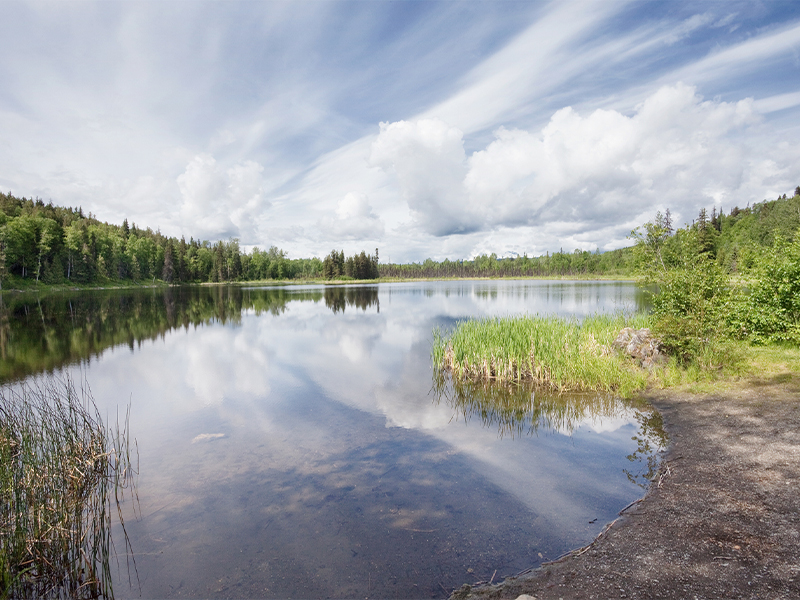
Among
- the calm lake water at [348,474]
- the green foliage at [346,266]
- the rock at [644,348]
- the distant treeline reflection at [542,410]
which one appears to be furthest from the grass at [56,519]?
the green foliage at [346,266]

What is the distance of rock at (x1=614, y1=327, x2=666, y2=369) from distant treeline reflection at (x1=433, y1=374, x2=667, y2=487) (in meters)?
2.80

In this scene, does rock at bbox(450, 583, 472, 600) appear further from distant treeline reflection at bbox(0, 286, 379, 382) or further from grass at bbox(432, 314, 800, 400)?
distant treeline reflection at bbox(0, 286, 379, 382)

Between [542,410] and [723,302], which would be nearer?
[542,410]

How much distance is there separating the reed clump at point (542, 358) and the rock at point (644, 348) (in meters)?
0.41

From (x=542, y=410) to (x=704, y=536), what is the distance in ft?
22.6

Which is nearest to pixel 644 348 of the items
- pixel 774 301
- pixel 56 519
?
pixel 774 301

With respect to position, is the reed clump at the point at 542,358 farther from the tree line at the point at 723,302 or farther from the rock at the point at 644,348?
the tree line at the point at 723,302

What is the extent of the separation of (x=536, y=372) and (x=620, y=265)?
139434 millimetres

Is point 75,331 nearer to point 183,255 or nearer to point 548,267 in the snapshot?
point 183,255

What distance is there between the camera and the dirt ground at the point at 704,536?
425cm

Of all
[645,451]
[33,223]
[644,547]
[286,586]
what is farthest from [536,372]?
[33,223]

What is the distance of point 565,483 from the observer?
7.57m

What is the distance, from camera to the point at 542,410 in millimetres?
11953

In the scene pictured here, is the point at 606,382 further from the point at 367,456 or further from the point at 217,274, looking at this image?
the point at 217,274
